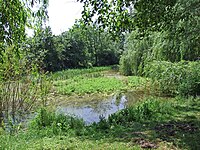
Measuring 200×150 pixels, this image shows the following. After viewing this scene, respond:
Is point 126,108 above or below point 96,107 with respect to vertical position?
above

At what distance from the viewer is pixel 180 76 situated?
1158 cm

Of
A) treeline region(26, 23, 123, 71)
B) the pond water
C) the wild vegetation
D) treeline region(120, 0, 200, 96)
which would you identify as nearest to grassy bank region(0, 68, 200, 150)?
the wild vegetation

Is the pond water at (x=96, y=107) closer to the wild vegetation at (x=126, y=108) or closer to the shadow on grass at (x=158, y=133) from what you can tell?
the wild vegetation at (x=126, y=108)

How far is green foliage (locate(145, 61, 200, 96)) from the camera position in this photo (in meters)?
11.2

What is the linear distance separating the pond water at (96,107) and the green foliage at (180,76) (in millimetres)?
2679

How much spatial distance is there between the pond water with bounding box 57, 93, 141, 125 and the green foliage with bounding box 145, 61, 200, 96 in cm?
268

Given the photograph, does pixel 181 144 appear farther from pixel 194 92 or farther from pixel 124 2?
pixel 194 92

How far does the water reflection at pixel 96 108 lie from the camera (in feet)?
41.8

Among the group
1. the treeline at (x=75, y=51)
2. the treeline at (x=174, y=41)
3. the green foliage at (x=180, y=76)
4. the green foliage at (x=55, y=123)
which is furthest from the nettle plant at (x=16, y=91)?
the treeline at (x=75, y=51)

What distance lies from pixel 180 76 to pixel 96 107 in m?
5.02

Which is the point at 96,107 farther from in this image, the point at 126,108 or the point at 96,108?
the point at 126,108

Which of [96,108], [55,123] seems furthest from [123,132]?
[96,108]

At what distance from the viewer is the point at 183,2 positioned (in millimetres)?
8812

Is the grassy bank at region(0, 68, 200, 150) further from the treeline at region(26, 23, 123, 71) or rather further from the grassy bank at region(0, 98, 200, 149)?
the treeline at region(26, 23, 123, 71)
